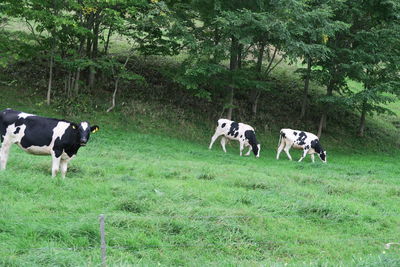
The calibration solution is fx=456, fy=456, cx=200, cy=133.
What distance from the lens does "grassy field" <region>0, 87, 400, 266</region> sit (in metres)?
6.92

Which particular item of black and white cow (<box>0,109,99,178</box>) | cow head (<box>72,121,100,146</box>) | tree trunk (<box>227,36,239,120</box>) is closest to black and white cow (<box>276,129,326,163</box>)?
tree trunk (<box>227,36,239,120</box>)

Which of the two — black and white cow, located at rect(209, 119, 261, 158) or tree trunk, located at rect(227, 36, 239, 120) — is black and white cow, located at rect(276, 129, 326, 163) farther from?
tree trunk, located at rect(227, 36, 239, 120)

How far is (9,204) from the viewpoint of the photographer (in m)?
8.27

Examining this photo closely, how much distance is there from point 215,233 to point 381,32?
2125 centimetres

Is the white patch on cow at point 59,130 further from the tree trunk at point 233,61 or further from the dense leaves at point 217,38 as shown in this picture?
the tree trunk at point 233,61

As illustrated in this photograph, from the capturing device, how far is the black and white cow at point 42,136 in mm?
11412

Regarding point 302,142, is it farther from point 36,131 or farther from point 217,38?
point 36,131

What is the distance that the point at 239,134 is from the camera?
22531 mm

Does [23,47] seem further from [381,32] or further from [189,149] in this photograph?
[381,32]

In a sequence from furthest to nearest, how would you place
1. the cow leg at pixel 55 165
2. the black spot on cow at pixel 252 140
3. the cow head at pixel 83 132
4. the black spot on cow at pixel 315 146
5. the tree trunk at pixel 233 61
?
the tree trunk at pixel 233 61 → the black spot on cow at pixel 315 146 → the black spot on cow at pixel 252 140 → the cow head at pixel 83 132 → the cow leg at pixel 55 165

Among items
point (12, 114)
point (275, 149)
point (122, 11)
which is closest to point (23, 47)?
point (122, 11)

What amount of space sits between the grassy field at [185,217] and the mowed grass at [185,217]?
0.02 metres

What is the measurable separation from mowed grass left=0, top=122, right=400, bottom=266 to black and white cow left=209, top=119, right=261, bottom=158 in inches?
294

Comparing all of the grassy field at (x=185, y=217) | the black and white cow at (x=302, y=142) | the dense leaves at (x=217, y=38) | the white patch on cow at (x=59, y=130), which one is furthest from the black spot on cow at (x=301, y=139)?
the white patch on cow at (x=59, y=130)
